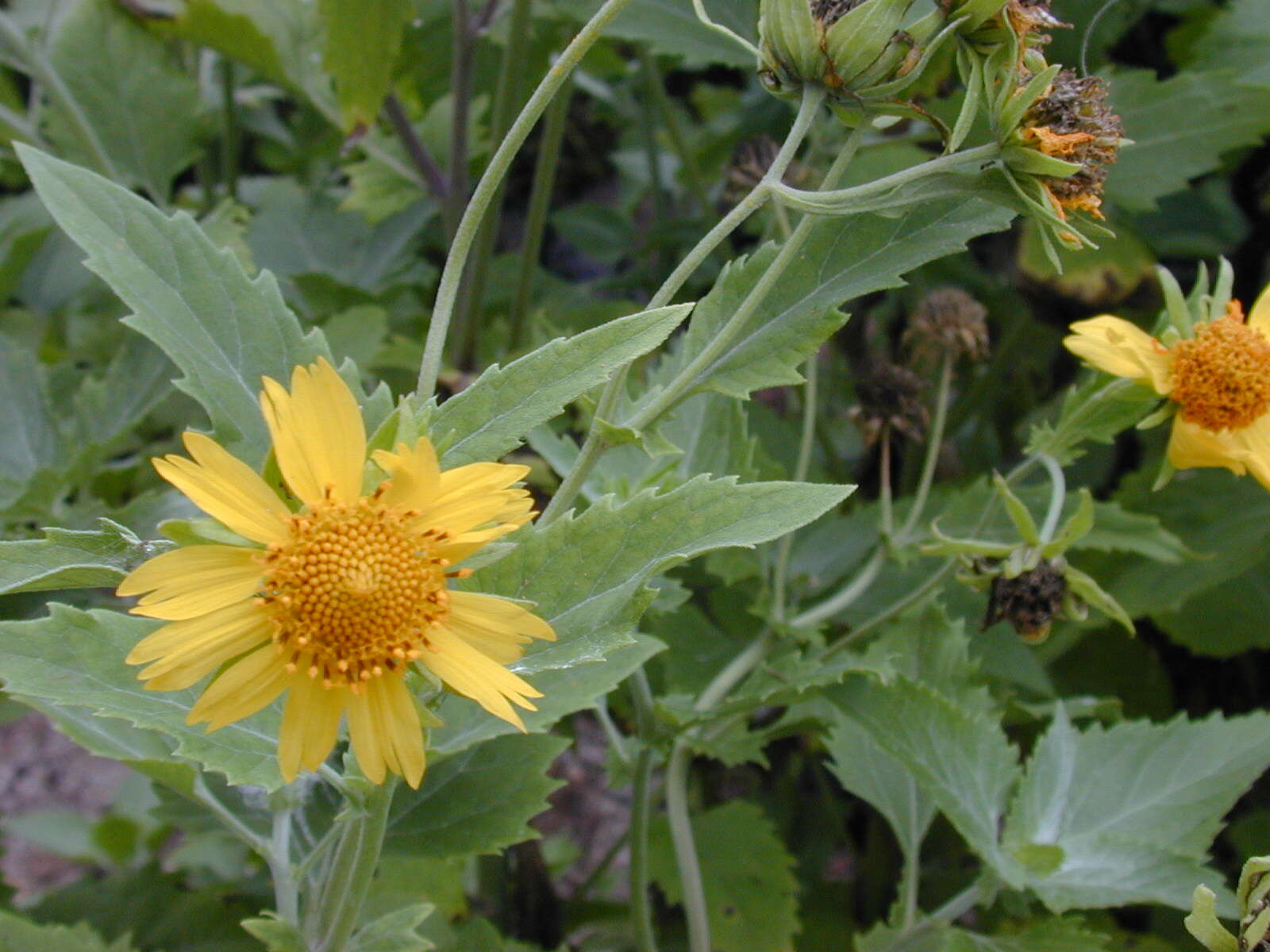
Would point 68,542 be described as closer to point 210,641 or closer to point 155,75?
point 210,641

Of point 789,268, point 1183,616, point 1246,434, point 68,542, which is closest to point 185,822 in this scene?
point 68,542

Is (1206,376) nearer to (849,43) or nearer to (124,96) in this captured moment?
(849,43)

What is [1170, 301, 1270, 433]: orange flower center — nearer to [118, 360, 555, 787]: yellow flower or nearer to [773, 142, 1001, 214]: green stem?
[773, 142, 1001, 214]: green stem

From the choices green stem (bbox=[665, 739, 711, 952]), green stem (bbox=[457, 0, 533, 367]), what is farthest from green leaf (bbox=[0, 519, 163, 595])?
green stem (bbox=[457, 0, 533, 367])

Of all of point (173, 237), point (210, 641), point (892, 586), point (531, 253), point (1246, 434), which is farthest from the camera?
point (531, 253)

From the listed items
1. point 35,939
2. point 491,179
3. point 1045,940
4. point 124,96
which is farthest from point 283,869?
point 124,96

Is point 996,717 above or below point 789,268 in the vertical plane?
below
